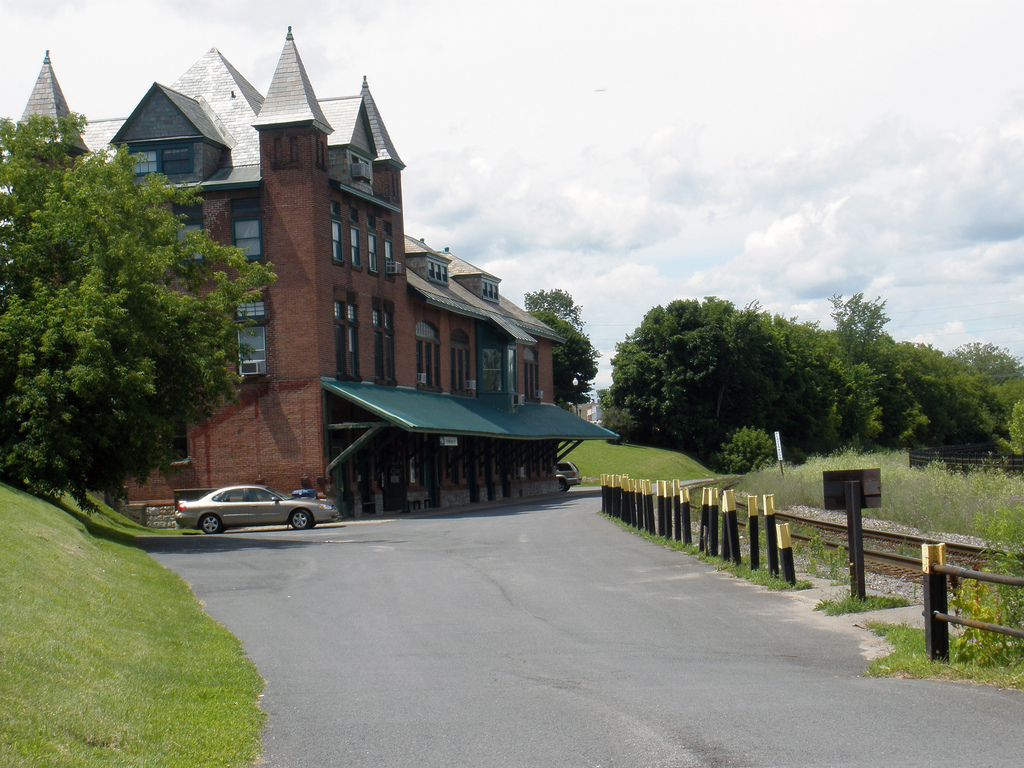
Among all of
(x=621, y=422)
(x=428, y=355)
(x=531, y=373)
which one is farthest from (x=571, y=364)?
(x=428, y=355)

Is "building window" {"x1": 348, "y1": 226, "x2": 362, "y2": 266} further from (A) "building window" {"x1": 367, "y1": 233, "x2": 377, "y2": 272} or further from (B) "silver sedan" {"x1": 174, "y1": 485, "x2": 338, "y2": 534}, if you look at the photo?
(B) "silver sedan" {"x1": 174, "y1": 485, "x2": 338, "y2": 534}

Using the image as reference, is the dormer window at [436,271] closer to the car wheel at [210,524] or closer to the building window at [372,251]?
the building window at [372,251]

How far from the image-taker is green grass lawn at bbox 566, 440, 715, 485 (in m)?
67.1

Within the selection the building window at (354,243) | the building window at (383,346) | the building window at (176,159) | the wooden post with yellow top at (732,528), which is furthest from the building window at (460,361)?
the wooden post with yellow top at (732,528)

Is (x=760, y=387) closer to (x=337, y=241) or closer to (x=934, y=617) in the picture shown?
(x=337, y=241)

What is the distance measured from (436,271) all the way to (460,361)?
15.3 feet

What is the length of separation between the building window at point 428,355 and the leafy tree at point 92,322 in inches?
690

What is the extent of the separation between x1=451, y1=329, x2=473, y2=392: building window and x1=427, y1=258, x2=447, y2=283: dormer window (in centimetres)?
304

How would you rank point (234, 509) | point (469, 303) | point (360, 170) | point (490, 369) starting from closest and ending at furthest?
point (234, 509)
point (360, 170)
point (469, 303)
point (490, 369)

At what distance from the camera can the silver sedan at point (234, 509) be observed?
28.5m

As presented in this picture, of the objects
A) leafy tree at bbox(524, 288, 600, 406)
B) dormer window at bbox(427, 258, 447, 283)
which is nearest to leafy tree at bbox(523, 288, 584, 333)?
leafy tree at bbox(524, 288, 600, 406)

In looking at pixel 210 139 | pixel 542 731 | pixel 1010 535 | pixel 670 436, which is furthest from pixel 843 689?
pixel 670 436

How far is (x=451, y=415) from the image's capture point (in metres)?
39.8

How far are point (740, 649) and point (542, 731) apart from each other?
385 centimetres
